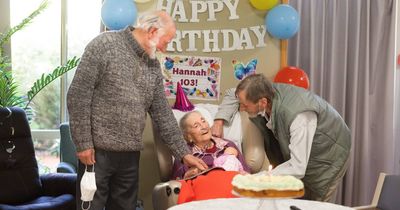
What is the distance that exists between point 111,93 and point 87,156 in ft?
1.07

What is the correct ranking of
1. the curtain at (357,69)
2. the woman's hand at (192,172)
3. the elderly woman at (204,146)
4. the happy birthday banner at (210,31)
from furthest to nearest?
the curtain at (357,69) < the happy birthday banner at (210,31) < the elderly woman at (204,146) < the woman's hand at (192,172)

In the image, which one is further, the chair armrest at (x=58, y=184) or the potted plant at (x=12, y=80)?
the potted plant at (x=12, y=80)

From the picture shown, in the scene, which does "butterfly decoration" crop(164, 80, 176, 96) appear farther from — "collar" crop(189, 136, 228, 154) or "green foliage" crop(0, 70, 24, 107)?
"green foliage" crop(0, 70, 24, 107)

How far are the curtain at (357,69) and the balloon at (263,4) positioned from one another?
17.3 inches

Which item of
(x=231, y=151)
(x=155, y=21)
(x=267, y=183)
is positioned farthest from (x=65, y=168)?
(x=267, y=183)

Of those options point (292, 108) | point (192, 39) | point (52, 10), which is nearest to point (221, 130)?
point (292, 108)

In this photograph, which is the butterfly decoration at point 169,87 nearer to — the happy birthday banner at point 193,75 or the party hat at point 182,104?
the happy birthday banner at point 193,75

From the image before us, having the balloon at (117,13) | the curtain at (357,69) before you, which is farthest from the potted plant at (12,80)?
the curtain at (357,69)

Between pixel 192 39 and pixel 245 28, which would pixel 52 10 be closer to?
pixel 192 39

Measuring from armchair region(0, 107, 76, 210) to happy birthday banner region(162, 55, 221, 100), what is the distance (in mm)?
1004

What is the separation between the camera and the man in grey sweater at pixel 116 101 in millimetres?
2080

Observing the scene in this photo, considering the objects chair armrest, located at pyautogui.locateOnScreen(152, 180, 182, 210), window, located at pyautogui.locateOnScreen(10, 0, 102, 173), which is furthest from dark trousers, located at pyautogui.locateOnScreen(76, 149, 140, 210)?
window, located at pyautogui.locateOnScreen(10, 0, 102, 173)

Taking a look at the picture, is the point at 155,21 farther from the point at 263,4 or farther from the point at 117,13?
the point at 263,4

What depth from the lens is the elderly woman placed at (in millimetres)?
2598
